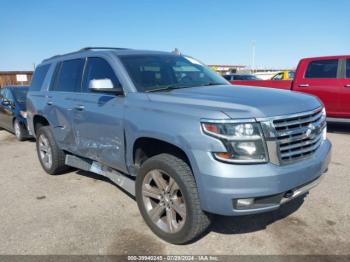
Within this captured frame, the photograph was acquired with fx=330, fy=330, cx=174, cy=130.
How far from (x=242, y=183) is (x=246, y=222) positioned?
1231 millimetres

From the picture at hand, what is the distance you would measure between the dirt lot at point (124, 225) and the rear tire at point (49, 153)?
0.33 metres

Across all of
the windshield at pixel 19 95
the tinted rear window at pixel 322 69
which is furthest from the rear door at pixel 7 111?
the tinted rear window at pixel 322 69

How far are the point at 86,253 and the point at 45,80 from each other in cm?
343

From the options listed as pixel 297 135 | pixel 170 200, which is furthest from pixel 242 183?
pixel 170 200

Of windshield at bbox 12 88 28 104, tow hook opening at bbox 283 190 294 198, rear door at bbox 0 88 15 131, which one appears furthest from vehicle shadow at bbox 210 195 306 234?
rear door at bbox 0 88 15 131

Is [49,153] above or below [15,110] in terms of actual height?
below

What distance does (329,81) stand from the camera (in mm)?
8430

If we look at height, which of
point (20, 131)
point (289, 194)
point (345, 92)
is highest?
point (345, 92)

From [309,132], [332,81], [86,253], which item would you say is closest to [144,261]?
[86,253]

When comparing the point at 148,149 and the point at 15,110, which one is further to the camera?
the point at 15,110

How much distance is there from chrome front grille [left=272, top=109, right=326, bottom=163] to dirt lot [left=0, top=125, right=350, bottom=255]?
942mm

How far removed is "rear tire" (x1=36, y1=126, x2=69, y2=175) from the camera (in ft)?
17.2

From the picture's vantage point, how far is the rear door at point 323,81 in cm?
837

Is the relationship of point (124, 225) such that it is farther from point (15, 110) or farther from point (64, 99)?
point (15, 110)
